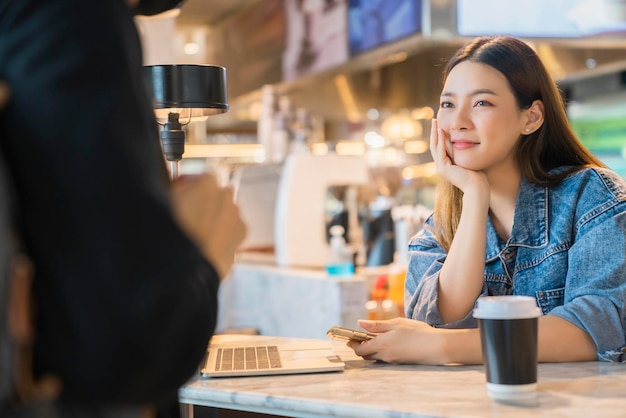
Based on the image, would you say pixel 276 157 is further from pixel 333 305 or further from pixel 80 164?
pixel 80 164

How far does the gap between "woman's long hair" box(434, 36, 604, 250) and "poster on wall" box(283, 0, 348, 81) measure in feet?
10.4

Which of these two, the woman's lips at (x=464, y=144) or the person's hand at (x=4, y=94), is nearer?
the person's hand at (x=4, y=94)

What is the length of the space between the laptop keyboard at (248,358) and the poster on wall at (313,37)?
356cm

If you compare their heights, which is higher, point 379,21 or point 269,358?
point 379,21

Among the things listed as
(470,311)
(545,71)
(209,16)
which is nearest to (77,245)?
(470,311)

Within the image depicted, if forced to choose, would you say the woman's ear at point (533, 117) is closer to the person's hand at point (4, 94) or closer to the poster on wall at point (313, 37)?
the person's hand at point (4, 94)

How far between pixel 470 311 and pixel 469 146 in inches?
13.9

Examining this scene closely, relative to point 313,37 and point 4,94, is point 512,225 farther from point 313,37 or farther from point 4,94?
point 313,37

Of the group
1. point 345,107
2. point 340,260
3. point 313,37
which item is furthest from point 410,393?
point 345,107

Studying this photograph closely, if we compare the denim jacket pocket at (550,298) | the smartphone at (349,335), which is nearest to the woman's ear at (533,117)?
the denim jacket pocket at (550,298)

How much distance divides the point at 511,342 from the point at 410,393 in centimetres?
17

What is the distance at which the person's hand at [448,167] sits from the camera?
6.20 feet

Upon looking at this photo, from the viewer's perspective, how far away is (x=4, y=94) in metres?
0.69

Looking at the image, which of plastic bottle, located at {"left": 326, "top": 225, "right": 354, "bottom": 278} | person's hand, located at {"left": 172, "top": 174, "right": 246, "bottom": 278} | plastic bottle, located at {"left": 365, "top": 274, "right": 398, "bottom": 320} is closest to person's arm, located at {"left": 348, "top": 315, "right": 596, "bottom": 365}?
person's hand, located at {"left": 172, "top": 174, "right": 246, "bottom": 278}
